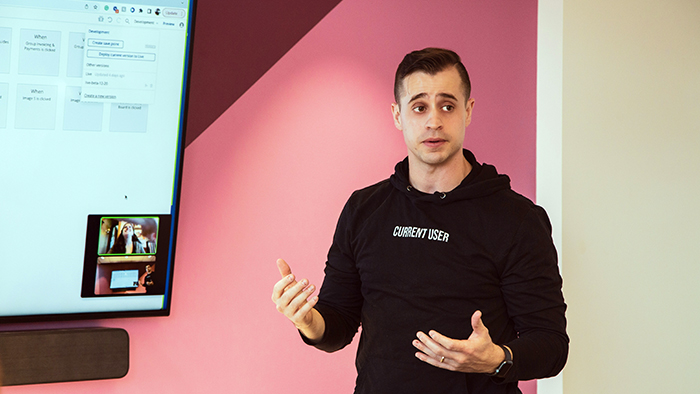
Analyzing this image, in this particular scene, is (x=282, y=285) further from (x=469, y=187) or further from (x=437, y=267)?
(x=469, y=187)

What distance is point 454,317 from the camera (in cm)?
152

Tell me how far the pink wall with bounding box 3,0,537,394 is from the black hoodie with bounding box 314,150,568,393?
0.55 m

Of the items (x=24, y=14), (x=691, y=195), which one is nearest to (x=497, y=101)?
(x=691, y=195)

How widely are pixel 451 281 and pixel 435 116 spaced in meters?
0.46

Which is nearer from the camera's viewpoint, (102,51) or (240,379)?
(102,51)

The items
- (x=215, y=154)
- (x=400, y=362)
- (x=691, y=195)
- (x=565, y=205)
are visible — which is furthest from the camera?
(x=691, y=195)

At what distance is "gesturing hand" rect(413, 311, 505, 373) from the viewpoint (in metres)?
1.23

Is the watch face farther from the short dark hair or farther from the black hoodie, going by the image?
the short dark hair

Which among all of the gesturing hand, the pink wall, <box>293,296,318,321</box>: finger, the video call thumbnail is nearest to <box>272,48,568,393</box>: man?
<box>293,296,318,321</box>: finger

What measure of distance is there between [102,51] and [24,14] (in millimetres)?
243

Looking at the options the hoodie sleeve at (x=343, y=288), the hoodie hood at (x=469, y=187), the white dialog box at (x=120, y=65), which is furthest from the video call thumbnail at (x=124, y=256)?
the hoodie hood at (x=469, y=187)

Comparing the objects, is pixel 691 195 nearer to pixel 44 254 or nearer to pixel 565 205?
pixel 565 205

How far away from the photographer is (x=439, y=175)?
5.38ft

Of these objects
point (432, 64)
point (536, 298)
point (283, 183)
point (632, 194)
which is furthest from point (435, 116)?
point (632, 194)
